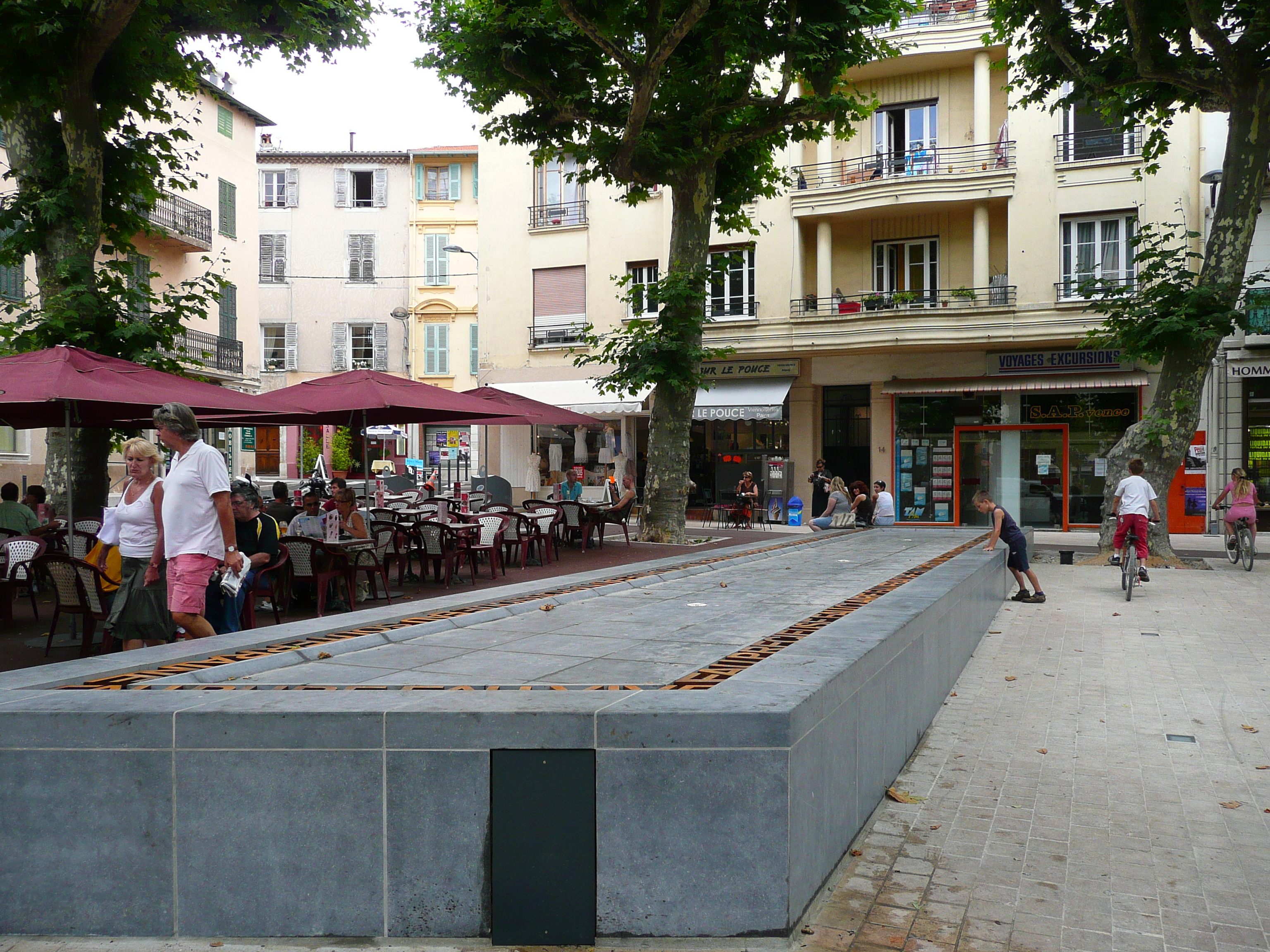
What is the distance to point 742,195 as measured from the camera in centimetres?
1759

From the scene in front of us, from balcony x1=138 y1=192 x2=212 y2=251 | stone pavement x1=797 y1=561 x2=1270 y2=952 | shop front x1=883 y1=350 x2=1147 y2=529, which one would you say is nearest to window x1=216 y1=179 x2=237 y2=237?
balcony x1=138 y1=192 x2=212 y2=251

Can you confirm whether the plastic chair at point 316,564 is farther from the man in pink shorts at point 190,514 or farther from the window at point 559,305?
the window at point 559,305

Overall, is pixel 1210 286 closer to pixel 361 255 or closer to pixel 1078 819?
Result: pixel 1078 819

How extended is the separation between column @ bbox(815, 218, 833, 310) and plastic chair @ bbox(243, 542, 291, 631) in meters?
16.9

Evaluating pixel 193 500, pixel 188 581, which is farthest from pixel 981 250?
pixel 188 581

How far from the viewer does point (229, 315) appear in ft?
107

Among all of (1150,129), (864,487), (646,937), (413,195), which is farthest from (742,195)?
(413,195)

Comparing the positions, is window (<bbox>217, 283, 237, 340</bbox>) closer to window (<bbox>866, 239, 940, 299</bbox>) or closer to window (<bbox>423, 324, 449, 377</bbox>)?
window (<bbox>423, 324, 449, 377</bbox>)

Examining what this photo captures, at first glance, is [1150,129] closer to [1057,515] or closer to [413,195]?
[1057,515]

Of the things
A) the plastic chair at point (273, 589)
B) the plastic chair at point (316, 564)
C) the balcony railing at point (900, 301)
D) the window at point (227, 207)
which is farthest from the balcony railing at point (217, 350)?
the plastic chair at point (316, 564)

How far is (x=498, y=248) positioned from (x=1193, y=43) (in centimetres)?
1627

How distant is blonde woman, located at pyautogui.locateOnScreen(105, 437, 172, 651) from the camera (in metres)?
5.64

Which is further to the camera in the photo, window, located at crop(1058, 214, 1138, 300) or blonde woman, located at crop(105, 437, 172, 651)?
window, located at crop(1058, 214, 1138, 300)

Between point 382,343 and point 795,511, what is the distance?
23697 millimetres
